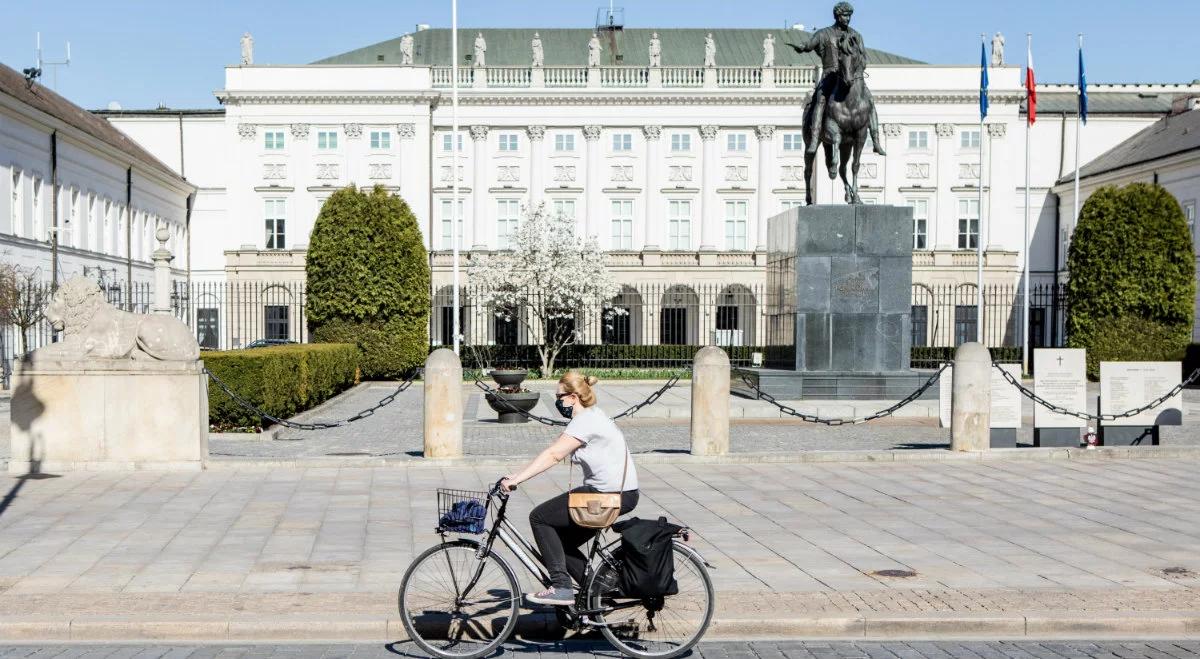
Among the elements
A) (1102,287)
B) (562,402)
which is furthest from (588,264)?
(562,402)

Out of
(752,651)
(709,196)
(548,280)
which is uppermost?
(709,196)

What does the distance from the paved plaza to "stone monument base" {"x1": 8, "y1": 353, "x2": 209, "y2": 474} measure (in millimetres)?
7737

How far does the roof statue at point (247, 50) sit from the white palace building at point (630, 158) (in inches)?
34.4

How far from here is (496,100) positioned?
223 ft

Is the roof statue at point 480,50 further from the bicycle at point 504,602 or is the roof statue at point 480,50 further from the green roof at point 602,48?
the bicycle at point 504,602

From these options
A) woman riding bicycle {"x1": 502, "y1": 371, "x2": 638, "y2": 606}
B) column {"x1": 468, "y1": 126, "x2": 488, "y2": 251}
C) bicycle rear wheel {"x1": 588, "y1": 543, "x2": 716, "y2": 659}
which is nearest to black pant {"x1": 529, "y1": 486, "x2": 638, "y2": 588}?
woman riding bicycle {"x1": 502, "y1": 371, "x2": 638, "y2": 606}

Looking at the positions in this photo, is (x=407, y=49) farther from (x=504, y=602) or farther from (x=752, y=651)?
(x=752, y=651)

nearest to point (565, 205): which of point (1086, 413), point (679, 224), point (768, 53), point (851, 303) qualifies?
point (679, 224)

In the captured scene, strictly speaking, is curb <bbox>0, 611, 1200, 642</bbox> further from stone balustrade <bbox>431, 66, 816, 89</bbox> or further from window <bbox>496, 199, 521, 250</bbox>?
stone balustrade <bbox>431, 66, 816, 89</bbox>

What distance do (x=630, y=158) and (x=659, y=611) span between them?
63.3 m

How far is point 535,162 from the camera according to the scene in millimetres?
69188

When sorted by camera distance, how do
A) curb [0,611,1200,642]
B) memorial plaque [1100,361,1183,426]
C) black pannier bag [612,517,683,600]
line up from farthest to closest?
memorial plaque [1100,361,1183,426] → curb [0,611,1200,642] → black pannier bag [612,517,683,600]

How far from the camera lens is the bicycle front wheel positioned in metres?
7.29

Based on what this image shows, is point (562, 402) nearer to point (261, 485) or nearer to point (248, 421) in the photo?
point (261, 485)
